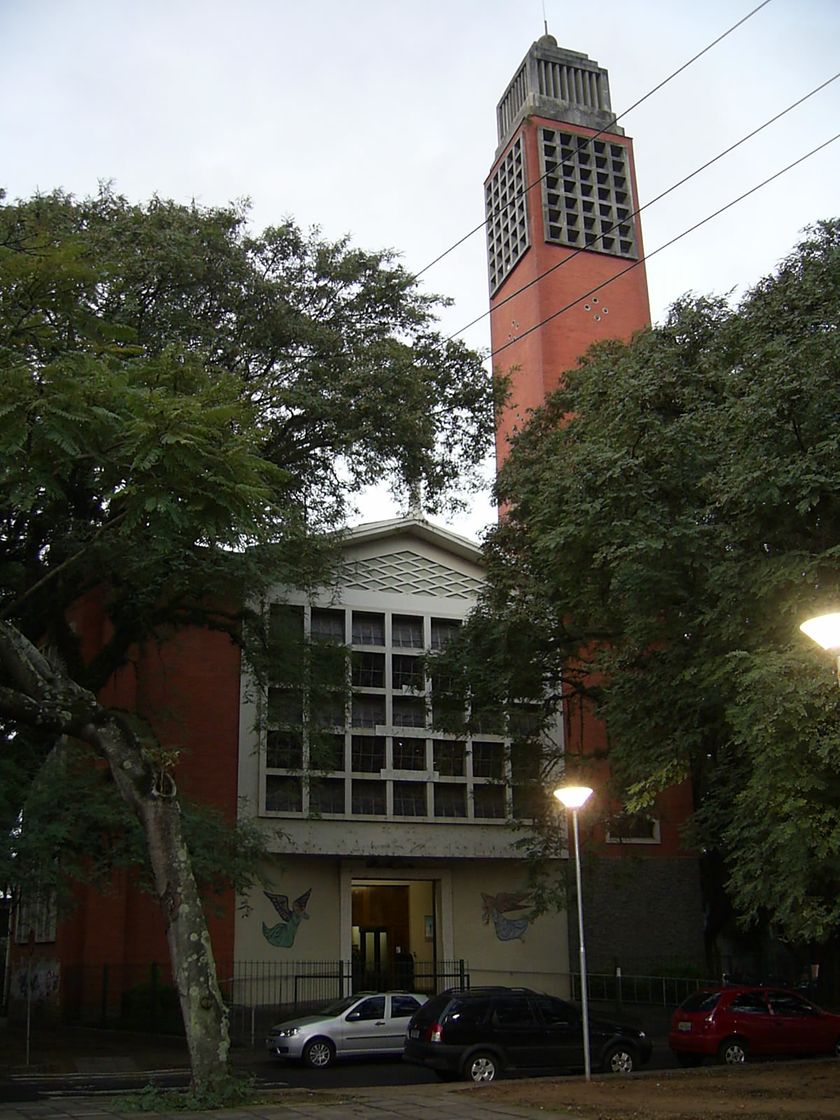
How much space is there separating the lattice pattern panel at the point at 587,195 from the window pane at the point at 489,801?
20594mm

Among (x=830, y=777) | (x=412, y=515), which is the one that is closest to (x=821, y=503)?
(x=830, y=777)

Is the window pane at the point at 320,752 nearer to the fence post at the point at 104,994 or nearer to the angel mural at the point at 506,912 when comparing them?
the fence post at the point at 104,994

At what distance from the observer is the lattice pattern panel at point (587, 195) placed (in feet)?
130

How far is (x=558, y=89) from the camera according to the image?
141ft

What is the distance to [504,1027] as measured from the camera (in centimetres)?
A: 1562

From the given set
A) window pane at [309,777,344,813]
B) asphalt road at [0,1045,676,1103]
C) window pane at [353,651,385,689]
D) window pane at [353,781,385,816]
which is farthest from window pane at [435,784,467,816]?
asphalt road at [0,1045,676,1103]

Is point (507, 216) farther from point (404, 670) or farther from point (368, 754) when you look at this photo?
point (368, 754)

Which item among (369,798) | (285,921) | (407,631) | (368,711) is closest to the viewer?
(285,921)

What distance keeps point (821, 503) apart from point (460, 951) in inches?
700

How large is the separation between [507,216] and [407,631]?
20540 millimetres

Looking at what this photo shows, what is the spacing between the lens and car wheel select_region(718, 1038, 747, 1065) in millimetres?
17328

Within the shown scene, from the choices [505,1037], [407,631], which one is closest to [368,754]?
[407,631]

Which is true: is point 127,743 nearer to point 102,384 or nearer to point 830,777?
point 102,384

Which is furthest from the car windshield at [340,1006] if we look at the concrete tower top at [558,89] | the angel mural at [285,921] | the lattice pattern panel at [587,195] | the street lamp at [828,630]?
the concrete tower top at [558,89]
